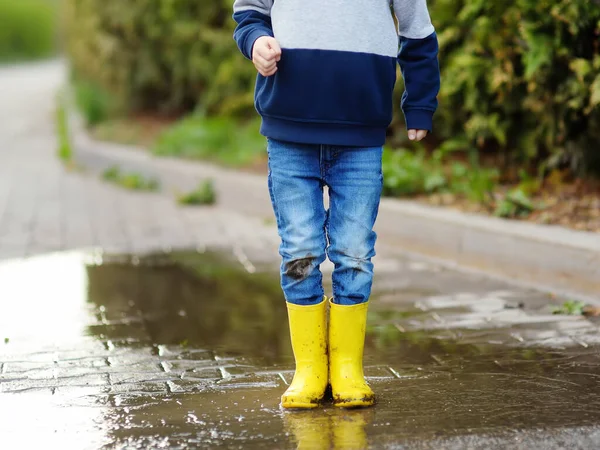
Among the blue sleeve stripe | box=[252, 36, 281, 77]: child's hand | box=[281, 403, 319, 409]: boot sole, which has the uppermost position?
box=[252, 36, 281, 77]: child's hand

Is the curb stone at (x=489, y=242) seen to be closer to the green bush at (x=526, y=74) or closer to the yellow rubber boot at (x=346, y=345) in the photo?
the green bush at (x=526, y=74)

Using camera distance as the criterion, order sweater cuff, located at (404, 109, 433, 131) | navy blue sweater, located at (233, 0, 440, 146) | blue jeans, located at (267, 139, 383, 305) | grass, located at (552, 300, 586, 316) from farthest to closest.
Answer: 1. grass, located at (552, 300, 586, 316)
2. sweater cuff, located at (404, 109, 433, 131)
3. blue jeans, located at (267, 139, 383, 305)
4. navy blue sweater, located at (233, 0, 440, 146)

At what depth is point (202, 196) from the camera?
28.7 feet

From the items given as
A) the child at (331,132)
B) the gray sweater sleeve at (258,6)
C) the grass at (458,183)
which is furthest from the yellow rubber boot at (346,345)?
the grass at (458,183)

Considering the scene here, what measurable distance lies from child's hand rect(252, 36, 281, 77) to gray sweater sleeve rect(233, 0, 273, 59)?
0.12m

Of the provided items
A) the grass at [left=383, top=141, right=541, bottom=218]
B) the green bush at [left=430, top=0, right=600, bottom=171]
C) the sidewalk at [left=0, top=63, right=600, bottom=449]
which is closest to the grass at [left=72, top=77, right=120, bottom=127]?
the sidewalk at [left=0, top=63, right=600, bottom=449]

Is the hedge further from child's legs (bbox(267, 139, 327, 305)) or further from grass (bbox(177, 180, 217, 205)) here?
child's legs (bbox(267, 139, 327, 305))

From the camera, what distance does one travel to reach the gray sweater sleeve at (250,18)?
11.4 ft

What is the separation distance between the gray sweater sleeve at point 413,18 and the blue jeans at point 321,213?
439 mm

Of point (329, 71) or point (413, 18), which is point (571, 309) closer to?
point (413, 18)

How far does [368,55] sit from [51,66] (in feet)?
122

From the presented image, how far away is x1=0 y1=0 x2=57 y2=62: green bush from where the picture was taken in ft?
141

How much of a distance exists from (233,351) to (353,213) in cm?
Answer: 108

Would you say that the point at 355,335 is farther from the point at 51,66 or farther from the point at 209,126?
the point at 51,66
